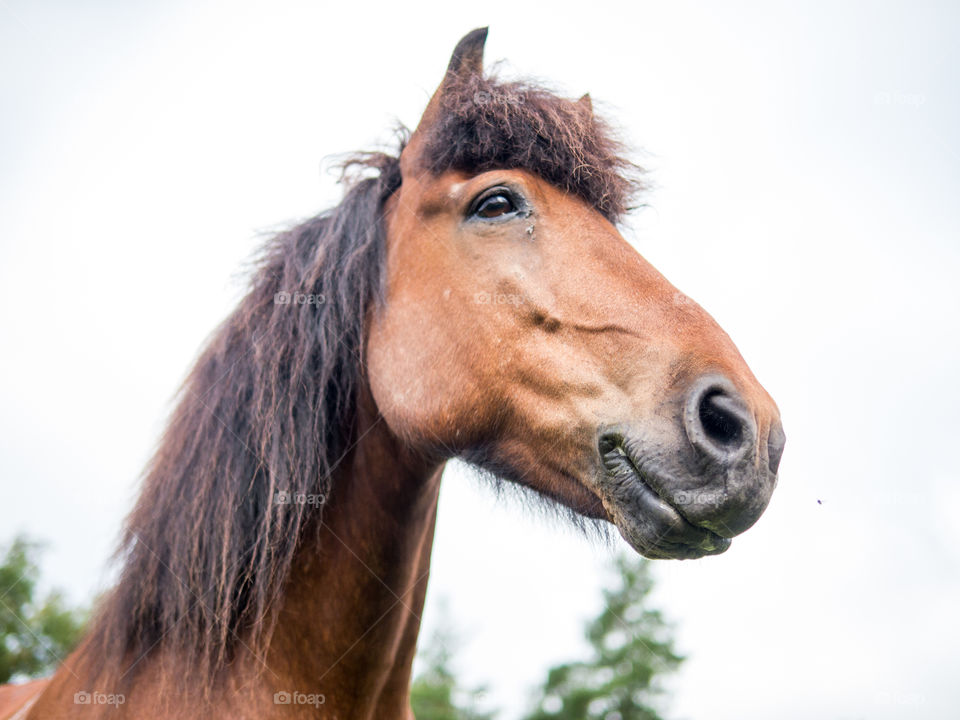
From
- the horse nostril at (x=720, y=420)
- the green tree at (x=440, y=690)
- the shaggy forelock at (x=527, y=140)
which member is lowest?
the green tree at (x=440, y=690)

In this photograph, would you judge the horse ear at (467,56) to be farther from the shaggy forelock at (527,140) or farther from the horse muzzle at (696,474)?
the horse muzzle at (696,474)

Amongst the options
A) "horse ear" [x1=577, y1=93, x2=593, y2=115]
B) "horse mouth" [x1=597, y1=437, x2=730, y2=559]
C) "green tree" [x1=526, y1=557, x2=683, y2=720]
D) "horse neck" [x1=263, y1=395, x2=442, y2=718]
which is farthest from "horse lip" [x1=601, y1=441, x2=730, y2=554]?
"green tree" [x1=526, y1=557, x2=683, y2=720]

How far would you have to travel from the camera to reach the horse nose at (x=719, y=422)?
172 cm

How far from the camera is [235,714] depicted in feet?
6.88

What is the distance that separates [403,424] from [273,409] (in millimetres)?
509

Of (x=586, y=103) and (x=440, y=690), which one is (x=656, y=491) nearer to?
(x=586, y=103)

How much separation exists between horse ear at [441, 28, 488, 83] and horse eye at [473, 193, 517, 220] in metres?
0.72

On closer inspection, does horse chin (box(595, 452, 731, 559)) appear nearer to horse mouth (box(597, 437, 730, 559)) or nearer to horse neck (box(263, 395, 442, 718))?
horse mouth (box(597, 437, 730, 559))

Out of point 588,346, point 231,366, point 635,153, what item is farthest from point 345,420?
point 635,153

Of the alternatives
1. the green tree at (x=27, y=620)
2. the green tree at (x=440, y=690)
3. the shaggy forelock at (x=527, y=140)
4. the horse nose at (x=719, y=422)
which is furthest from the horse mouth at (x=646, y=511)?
the green tree at (x=440, y=690)

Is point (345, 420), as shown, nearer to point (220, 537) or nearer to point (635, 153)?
point (220, 537)

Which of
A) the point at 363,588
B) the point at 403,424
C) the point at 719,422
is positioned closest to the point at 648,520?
the point at 719,422

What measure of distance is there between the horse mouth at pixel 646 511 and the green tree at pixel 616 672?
14.8m

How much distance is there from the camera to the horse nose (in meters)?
1.72
